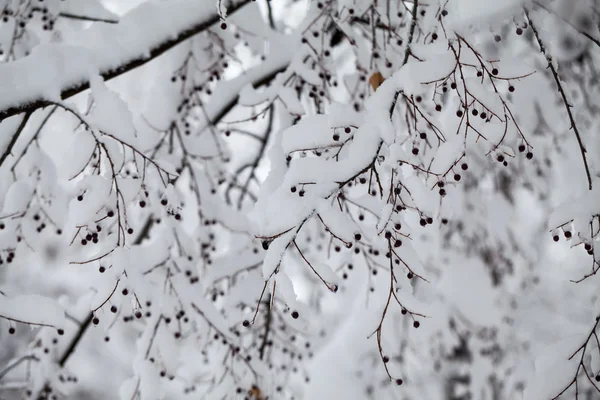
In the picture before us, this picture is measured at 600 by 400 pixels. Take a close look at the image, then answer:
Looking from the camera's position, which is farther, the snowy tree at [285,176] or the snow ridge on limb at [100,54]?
the snow ridge on limb at [100,54]

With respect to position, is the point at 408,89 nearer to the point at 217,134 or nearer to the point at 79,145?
the point at 79,145

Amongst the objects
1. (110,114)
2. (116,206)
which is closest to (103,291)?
(116,206)

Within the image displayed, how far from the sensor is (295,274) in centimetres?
698

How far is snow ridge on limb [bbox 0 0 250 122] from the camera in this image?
1684 mm

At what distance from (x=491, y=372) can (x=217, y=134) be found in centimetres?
461

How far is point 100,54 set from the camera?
1.88 metres

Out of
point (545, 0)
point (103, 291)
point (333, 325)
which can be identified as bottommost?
point (103, 291)

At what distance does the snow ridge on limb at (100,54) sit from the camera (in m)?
1.68

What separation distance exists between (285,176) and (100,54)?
114 centimetres

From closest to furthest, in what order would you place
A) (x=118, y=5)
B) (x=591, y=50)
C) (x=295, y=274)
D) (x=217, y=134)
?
1. (x=217, y=134)
2. (x=591, y=50)
3. (x=118, y=5)
4. (x=295, y=274)

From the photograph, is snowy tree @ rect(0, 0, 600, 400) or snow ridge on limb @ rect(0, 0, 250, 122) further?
snow ridge on limb @ rect(0, 0, 250, 122)

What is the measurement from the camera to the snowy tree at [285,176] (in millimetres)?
1384

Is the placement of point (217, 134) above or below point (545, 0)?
above

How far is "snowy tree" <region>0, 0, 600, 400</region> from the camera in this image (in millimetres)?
1384
